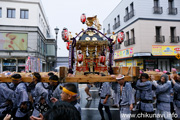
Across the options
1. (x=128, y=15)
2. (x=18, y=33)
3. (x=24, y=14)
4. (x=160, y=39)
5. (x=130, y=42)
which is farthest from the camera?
(x=128, y=15)

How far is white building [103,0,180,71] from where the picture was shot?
14.9 metres

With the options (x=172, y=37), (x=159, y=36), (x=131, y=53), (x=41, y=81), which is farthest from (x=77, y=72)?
(x=172, y=37)

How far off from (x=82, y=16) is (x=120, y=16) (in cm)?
1440

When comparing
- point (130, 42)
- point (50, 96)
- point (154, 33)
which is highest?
point (154, 33)

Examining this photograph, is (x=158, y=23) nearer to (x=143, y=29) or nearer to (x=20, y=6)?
(x=143, y=29)

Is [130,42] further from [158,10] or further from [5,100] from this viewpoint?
[5,100]

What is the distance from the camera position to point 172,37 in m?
15.6

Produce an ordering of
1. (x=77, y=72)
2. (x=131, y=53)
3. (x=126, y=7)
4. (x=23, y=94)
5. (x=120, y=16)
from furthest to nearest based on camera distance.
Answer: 1. (x=120, y=16)
2. (x=126, y=7)
3. (x=131, y=53)
4. (x=77, y=72)
5. (x=23, y=94)

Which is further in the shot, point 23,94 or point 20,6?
point 20,6

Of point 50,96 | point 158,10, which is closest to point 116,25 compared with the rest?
point 158,10

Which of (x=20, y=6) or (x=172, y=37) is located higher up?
(x=20, y=6)

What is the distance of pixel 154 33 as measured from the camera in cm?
1522

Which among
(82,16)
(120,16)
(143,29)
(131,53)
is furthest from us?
(120,16)

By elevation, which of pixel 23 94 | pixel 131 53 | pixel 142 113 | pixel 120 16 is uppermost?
pixel 120 16
